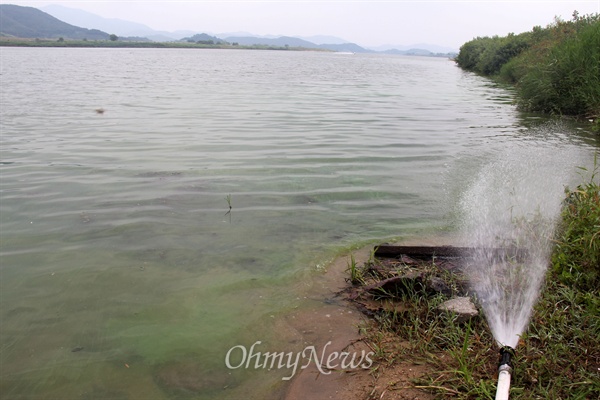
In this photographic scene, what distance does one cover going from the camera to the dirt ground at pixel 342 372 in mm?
3383

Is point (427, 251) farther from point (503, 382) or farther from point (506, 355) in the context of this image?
point (503, 382)

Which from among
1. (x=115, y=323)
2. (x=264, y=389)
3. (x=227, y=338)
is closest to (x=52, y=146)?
(x=115, y=323)

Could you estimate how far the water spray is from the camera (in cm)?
291

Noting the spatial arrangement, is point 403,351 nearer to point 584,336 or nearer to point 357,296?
point 357,296

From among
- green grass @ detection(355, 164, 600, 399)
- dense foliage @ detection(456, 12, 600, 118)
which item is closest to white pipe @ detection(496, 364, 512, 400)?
green grass @ detection(355, 164, 600, 399)

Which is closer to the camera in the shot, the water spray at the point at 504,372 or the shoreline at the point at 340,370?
the water spray at the point at 504,372

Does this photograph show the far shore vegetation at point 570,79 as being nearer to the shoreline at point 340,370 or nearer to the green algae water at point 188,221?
the green algae water at point 188,221

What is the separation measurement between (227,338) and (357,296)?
138 centimetres

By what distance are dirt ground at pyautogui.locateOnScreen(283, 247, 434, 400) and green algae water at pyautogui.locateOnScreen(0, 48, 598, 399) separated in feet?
0.74

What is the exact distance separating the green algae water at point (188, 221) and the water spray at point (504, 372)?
164 cm

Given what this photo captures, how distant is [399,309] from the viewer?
4332 millimetres

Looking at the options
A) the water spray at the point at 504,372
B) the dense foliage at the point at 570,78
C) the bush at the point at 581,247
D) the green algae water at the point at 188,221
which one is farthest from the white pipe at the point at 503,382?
the dense foliage at the point at 570,78

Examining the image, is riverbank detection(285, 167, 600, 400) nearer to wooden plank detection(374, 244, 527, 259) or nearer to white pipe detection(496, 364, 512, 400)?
white pipe detection(496, 364, 512, 400)

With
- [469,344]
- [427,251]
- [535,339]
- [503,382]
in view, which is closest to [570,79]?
[427,251]
